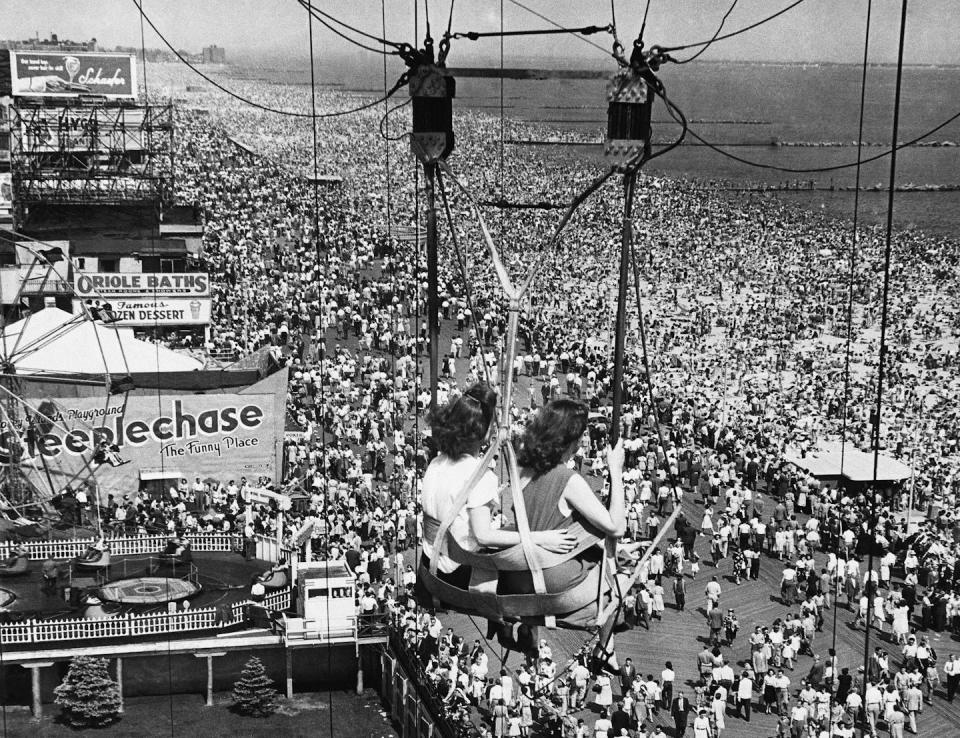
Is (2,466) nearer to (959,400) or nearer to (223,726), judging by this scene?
(223,726)

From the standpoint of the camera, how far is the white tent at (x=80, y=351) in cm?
3409

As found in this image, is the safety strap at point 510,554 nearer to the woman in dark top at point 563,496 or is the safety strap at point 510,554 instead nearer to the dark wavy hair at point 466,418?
the woman in dark top at point 563,496

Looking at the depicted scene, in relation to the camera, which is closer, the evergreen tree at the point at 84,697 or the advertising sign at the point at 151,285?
the evergreen tree at the point at 84,697

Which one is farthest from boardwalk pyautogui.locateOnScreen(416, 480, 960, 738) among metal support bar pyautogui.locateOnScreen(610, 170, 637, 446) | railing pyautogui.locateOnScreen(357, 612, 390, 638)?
metal support bar pyautogui.locateOnScreen(610, 170, 637, 446)

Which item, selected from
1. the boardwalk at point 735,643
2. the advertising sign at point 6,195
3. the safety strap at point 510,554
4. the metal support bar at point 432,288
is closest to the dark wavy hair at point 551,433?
the safety strap at point 510,554

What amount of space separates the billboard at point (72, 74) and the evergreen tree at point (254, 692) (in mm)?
49033

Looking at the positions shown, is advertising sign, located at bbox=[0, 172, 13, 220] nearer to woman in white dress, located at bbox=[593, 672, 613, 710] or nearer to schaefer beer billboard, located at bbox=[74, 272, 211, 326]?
schaefer beer billboard, located at bbox=[74, 272, 211, 326]

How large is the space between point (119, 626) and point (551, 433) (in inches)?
745

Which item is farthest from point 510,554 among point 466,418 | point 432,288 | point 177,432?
point 177,432

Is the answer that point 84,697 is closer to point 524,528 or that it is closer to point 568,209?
point 524,528

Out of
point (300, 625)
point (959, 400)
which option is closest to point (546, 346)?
point (959, 400)

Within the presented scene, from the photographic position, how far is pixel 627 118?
10469 mm

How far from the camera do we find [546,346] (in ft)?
171

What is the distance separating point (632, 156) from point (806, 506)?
27.5 meters
